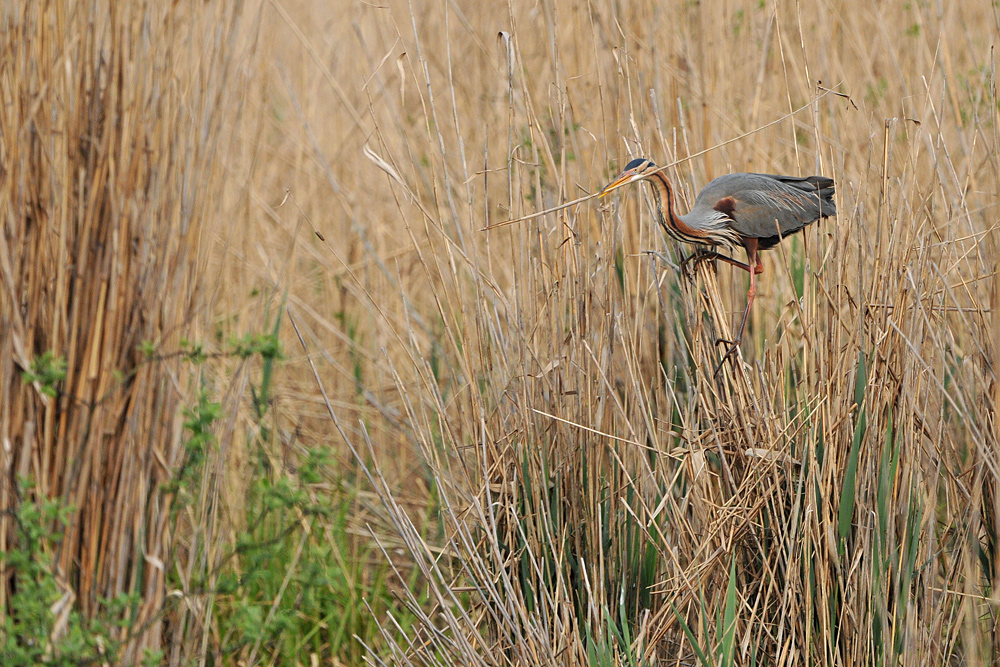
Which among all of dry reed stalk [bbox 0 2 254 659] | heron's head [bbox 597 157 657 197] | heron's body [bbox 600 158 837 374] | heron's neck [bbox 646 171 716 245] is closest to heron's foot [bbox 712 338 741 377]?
heron's body [bbox 600 158 837 374]

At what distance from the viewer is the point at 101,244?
1.95 m

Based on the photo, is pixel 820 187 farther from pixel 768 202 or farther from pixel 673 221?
pixel 673 221

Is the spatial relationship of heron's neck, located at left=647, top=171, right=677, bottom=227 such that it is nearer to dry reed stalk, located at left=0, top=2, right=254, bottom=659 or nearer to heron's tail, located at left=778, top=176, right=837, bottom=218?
heron's tail, located at left=778, top=176, right=837, bottom=218

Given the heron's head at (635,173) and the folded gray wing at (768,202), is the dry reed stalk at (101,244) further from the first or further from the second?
the folded gray wing at (768,202)

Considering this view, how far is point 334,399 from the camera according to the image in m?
3.18

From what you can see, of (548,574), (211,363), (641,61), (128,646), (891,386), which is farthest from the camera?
(211,363)

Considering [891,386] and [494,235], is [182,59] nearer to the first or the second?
[494,235]

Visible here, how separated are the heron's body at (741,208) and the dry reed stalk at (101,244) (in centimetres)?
98

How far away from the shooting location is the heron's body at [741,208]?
1.44 metres

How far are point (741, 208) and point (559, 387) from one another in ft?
1.43

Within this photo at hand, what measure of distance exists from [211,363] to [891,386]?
214 cm

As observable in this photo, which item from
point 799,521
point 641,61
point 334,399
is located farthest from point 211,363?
point 799,521

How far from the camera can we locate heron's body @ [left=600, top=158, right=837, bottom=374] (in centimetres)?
144

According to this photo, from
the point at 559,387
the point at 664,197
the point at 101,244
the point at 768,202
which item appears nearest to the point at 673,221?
the point at 664,197
